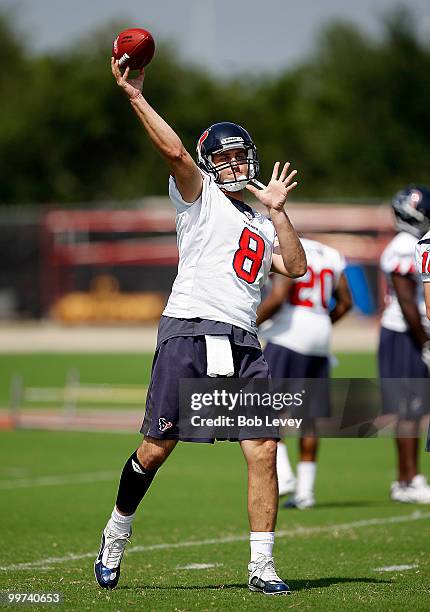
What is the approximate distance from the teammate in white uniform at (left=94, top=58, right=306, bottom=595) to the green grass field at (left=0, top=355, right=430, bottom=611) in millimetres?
368

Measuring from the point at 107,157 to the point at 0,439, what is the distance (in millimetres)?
52888

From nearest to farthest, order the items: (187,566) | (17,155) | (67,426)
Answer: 1. (187,566)
2. (67,426)
3. (17,155)

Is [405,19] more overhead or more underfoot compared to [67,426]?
more overhead

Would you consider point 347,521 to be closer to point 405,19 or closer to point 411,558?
point 411,558

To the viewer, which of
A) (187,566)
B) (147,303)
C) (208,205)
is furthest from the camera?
(147,303)

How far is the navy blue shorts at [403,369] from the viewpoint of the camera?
10.5 metres

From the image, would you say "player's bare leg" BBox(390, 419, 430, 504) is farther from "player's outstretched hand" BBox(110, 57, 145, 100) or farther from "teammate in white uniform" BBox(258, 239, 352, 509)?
"player's outstretched hand" BBox(110, 57, 145, 100)

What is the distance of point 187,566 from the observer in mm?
7371

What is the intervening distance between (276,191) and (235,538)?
3057 millimetres

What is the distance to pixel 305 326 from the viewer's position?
1039 centimetres

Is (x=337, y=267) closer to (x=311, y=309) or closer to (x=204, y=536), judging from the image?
(x=311, y=309)

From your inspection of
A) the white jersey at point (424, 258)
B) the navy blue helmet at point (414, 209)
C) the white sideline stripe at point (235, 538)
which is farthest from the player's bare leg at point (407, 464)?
the white jersey at point (424, 258)

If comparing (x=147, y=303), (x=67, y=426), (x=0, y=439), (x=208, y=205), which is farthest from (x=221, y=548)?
(x=147, y=303)

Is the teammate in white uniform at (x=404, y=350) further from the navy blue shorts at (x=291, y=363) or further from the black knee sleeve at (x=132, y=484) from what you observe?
the black knee sleeve at (x=132, y=484)
